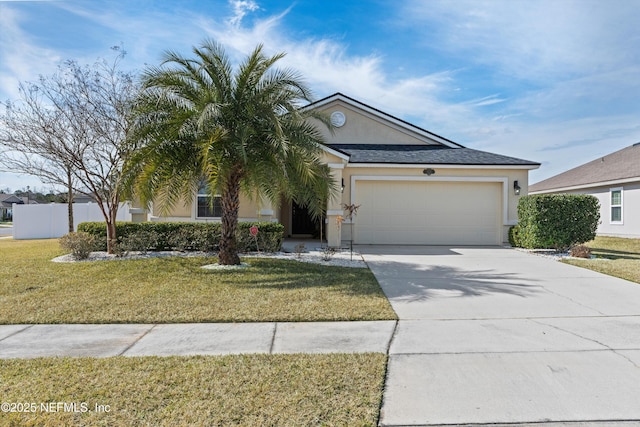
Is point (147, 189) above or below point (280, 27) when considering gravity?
below

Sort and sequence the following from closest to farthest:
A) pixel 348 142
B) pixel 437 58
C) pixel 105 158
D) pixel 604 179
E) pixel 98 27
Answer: pixel 98 27 < pixel 105 158 < pixel 437 58 < pixel 348 142 < pixel 604 179

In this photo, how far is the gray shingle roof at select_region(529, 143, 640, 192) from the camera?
18328 millimetres

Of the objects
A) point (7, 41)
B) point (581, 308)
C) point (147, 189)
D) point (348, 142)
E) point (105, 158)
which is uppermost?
point (7, 41)

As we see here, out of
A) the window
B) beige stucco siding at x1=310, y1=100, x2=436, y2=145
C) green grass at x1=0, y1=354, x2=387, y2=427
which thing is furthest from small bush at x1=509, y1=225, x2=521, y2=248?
green grass at x1=0, y1=354, x2=387, y2=427

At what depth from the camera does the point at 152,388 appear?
325 cm

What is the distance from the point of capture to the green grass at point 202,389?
280cm

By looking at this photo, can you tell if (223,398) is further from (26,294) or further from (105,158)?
(105,158)

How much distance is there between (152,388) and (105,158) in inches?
431

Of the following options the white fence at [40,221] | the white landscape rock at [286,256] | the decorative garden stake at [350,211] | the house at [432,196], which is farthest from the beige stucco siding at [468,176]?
the white fence at [40,221]

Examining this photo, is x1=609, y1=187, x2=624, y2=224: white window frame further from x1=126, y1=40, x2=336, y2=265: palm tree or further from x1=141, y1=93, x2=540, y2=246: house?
x1=126, y1=40, x2=336, y2=265: palm tree

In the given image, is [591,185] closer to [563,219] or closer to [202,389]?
[563,219]

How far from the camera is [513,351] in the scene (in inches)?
165

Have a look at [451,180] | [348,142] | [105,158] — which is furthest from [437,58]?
[105,158]

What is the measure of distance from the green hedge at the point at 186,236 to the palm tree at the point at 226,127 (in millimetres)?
2568
